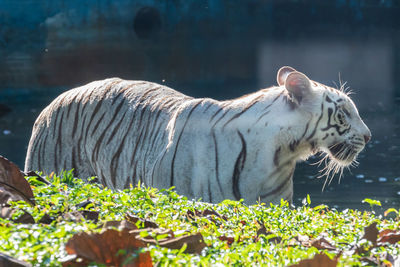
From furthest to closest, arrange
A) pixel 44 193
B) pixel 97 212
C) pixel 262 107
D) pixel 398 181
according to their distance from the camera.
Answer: pixel 398 181, pixel 262 107, pixel 44 193, pixel 97 212

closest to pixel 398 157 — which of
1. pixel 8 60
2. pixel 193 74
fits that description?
pixel 193 74

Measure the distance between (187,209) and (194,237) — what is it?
0.75 metres

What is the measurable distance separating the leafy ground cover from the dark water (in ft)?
12.3

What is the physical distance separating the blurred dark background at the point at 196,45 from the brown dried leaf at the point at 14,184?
1473cm

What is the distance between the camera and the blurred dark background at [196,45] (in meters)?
21.5

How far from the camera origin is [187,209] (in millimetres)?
3246

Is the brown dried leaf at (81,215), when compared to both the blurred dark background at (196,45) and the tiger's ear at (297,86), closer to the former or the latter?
the tiger's ear at (297,86)

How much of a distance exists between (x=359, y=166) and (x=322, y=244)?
8.70 meters

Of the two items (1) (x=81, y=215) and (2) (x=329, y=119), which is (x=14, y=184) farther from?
(2) (x=329, y=119)

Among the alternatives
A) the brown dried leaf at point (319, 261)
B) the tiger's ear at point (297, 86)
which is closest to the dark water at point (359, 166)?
the tiger's ear at point (297, 86)

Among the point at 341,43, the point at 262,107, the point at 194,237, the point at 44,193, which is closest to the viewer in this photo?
the point at 194,237

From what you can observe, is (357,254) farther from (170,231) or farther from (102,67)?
(102,67)

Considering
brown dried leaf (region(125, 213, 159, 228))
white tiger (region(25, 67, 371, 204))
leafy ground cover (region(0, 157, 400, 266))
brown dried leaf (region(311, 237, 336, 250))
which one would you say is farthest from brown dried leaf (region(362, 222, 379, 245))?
white tiger (region(25, 67, 371, 204))

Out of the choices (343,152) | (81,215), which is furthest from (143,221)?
(343,152)
